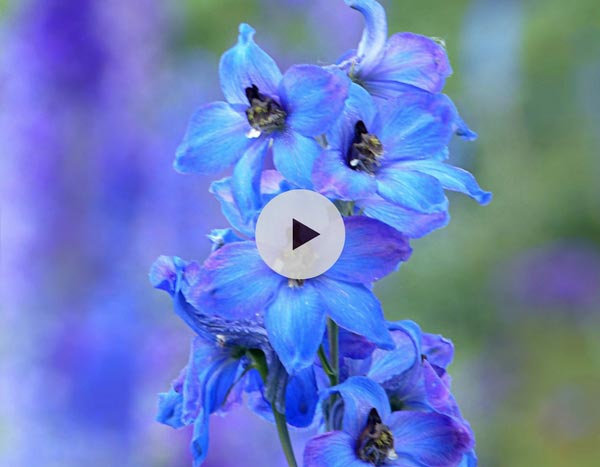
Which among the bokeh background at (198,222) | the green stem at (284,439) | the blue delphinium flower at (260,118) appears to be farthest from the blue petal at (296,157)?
the bokeh background at (198,222)

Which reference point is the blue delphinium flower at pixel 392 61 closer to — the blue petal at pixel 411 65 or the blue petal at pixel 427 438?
the blue petal at pixel 411 65

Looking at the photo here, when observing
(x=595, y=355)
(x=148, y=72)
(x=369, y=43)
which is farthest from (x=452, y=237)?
(x=369, y=43)


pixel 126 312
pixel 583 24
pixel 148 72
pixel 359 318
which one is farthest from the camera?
pixel 583 24

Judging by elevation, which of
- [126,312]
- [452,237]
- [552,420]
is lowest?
[126,312]

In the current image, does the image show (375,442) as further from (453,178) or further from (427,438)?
(453,178)

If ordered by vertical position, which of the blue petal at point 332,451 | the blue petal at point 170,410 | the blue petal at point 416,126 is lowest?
the blue petal at point 332,451

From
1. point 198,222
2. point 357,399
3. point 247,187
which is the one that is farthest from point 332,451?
point 198,222

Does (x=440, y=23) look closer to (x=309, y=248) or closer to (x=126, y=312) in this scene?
(x=126, y=312)
